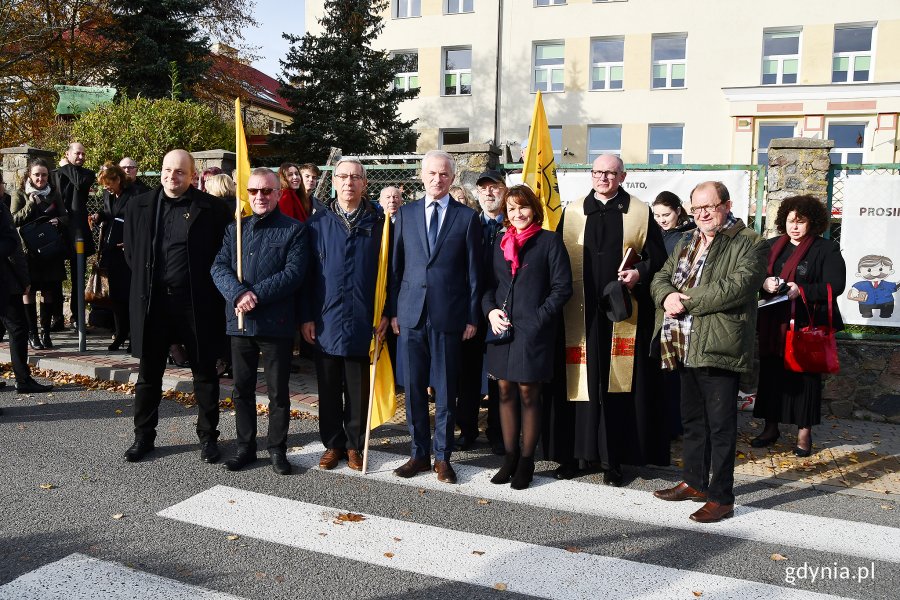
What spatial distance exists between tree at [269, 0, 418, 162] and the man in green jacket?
20.5 m

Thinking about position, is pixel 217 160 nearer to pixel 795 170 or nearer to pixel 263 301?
pixel 263 301

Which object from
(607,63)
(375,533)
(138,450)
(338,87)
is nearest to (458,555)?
(375,533)

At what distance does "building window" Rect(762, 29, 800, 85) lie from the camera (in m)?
25.9

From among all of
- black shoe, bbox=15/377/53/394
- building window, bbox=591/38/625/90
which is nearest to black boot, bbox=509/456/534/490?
black shoe, bbox=15/377/53/394

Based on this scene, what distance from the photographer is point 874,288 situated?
7488 millimetres

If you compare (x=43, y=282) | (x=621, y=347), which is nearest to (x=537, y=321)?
(x=621, y=347)

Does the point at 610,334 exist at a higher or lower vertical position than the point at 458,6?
lower

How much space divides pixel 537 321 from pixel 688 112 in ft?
81.2

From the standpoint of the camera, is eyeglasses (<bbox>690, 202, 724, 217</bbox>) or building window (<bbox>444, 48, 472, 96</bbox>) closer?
eyeglasses (<bbox>690, 202, 724, 217</bbox>)

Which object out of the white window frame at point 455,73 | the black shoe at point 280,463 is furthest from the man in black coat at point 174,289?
the white window frame at point 455,73

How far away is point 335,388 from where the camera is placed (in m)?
5.44

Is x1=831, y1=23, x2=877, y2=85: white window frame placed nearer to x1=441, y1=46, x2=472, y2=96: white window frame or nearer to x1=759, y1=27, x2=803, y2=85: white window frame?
x1=759, y1=27, x2=803, y2=85: white window frame

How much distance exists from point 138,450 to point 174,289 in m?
1.20

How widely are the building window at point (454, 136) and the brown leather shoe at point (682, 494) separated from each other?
88.7 feet
